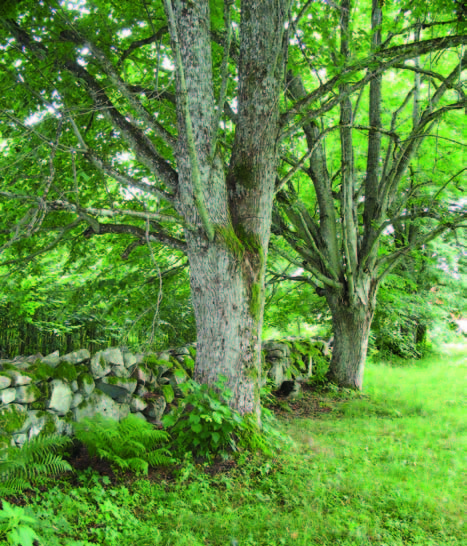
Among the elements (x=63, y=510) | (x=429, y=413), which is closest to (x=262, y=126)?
(x=63, y=510)

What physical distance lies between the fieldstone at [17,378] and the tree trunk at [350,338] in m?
5.32

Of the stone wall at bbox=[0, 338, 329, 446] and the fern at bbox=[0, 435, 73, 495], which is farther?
the stone wall at bbox=[0, 338, 329, 446]

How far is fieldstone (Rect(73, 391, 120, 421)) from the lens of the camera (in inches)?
175

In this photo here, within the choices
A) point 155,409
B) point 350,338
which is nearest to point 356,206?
point 350,338

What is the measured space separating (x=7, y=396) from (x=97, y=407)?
102cm

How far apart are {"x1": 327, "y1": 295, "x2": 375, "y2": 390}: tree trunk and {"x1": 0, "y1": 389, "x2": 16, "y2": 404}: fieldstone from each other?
544 cm

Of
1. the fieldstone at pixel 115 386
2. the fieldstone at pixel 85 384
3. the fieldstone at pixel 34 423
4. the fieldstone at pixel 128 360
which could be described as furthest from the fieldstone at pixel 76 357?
the fieldstone at pixel 34 423

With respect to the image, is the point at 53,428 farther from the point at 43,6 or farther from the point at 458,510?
the point at 43,6

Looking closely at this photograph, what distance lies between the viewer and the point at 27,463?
3342 millimetres

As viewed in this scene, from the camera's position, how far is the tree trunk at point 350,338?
7.64 meters

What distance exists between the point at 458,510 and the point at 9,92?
19.5 ft

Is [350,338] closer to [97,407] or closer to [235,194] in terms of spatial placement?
[235,194]

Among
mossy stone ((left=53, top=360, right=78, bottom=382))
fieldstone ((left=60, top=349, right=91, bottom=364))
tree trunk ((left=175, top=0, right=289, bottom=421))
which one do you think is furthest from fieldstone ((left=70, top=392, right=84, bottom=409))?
tree trunk ((left=175, top=0, right=289, bottom=421))

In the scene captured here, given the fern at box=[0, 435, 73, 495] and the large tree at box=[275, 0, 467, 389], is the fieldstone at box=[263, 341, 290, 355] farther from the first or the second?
the fern at box=[0, 435, 73, 495]
